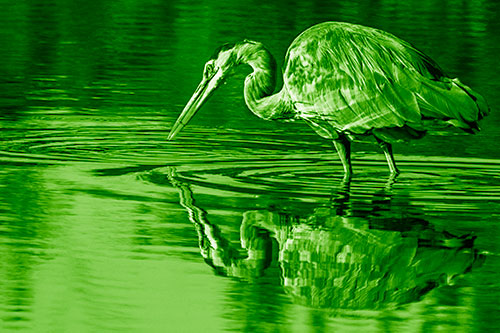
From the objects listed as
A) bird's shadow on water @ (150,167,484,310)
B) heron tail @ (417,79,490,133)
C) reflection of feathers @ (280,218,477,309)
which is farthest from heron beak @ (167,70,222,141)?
reflection of feathers @ (280,218,477,309)

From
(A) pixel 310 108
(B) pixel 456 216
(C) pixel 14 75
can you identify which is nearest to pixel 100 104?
(C) pixel 14 75

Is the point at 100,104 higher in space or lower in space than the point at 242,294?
lower

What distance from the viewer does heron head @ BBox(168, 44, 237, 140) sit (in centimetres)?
1241

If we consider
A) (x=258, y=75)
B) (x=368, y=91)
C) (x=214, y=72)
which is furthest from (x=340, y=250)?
(x=214, y=72)

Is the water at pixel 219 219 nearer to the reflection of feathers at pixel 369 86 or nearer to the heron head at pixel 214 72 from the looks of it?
the heron head at pixel 214 72

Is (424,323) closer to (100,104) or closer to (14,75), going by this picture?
(100,104)

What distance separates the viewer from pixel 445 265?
8391mm

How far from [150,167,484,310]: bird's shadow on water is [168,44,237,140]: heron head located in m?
2.10

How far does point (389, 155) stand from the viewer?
11633 mm

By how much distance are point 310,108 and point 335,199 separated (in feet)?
3.24

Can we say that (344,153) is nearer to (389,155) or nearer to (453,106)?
(389,155)

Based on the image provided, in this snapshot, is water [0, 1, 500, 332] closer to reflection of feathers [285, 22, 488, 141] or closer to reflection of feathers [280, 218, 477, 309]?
reflection of feathers [280, 218, 477, 309]

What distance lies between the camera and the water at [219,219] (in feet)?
24.2

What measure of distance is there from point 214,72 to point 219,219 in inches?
121
